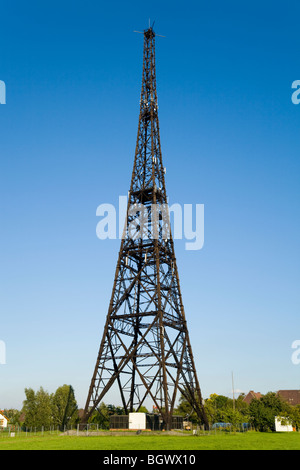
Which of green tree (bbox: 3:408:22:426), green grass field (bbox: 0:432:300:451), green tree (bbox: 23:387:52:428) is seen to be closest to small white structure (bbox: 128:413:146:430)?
green grass field (bbox: 0:432:300:451)

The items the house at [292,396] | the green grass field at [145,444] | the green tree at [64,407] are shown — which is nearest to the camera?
the green grass field at [145,444]

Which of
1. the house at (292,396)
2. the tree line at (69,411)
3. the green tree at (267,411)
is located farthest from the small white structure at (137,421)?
the house at (292,396)

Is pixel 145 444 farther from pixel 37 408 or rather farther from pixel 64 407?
pixel 64 407

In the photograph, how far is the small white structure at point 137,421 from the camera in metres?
33.8

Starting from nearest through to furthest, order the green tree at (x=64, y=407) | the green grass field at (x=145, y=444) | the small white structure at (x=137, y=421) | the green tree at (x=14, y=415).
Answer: the green grass field at (x=145, y=444)
the small white structure at (x=137, y=421)
the green tree at (x=64, y=407)
the green tree at (x=14, y=415)

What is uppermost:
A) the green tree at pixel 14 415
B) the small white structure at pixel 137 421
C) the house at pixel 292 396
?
A: the small white structure at pixel 137 421

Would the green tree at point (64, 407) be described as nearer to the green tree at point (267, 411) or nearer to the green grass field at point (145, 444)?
the green tree at point (267, 411)

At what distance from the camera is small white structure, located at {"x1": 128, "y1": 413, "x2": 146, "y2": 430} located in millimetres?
33844

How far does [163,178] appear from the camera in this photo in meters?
45.9

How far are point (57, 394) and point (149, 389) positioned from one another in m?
40.6

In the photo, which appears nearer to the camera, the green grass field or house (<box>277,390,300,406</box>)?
the green grass field

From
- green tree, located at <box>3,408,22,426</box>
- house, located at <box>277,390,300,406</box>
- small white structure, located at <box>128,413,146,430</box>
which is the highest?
small white structure, located at <box>128,413,146,430</box>

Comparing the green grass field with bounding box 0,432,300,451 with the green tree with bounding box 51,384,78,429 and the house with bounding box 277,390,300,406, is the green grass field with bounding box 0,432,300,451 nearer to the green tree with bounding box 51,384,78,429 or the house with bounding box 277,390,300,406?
the green tree with bounding box 51,384,78,429
